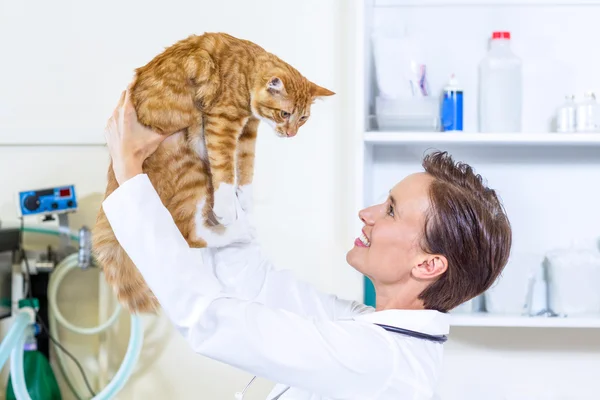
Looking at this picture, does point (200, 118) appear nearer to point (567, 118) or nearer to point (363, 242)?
point (363, 242)

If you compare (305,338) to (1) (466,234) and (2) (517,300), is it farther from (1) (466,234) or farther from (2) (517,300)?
(2) (517,300)

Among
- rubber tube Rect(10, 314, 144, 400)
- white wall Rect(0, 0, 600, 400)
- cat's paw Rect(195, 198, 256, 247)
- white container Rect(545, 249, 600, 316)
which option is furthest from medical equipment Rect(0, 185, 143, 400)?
white container Rect(545, 249, 600, 316)

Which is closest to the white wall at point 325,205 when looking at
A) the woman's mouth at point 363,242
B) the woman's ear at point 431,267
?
the woman's mouth at point 363,242

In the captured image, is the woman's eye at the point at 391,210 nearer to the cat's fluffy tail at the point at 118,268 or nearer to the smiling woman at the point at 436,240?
the smiling woman at the point at 436,240

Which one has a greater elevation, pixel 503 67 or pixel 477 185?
pixel 503 67

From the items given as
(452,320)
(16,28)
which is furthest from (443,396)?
(16,28)

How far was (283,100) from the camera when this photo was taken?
1.02 meters

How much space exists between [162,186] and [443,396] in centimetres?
112

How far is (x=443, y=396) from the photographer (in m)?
1.85

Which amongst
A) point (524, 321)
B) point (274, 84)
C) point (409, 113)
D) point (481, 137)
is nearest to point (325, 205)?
point (409, 113)

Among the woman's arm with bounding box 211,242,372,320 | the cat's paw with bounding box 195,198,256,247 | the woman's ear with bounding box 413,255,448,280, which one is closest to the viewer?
the cat's paw with bounding box 195,198,256,247

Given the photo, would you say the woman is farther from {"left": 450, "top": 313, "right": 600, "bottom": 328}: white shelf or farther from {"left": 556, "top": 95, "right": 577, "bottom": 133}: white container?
{"left": 556, "top": 95, "right": 577, "bottom": 133}: white container

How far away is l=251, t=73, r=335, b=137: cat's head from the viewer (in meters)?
1.01

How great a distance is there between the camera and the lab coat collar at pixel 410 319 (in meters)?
1.13
